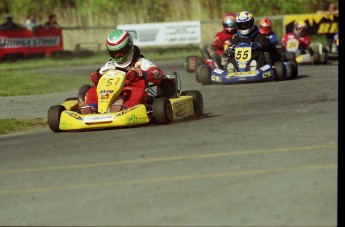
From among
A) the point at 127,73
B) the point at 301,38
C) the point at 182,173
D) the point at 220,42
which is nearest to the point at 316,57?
the point at 301,38

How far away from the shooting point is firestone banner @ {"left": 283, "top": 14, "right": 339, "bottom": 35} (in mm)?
27188

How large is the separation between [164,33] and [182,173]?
2148 cm

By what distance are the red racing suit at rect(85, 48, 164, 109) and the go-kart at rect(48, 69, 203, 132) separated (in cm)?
11

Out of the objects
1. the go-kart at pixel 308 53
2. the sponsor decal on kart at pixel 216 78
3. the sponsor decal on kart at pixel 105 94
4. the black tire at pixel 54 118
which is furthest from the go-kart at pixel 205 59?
the black tire at pixel 54 118

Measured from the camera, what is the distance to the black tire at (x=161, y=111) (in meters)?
10.5

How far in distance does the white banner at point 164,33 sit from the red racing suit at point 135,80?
55.8ft

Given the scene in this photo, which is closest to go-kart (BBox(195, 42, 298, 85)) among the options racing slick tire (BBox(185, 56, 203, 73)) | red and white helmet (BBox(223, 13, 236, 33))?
red and white helmet (BBox(223, 13, 236, 33))

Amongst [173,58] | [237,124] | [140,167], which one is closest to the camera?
[140,167]

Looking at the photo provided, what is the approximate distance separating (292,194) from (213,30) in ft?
81.7

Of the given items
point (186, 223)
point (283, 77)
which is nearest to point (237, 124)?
point (186, 223)

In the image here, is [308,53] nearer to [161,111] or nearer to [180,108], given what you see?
[180,108]

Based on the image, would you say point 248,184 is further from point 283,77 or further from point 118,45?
point 283,77

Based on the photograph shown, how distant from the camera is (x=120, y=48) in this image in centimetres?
1128

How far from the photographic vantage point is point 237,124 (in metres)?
10.2
